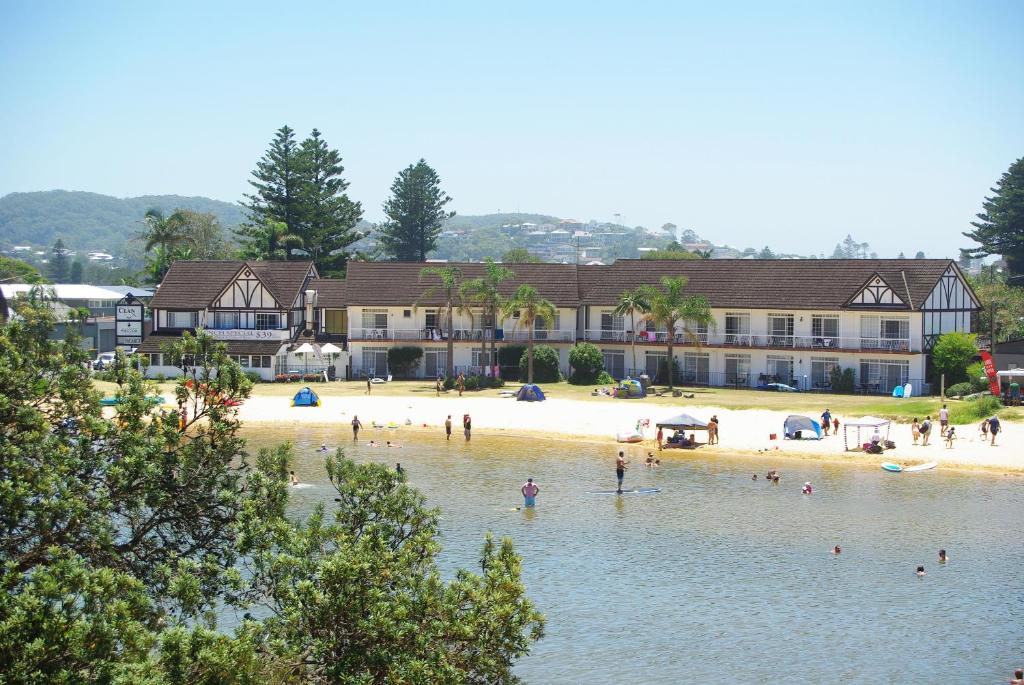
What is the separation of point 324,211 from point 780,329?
47.1 m

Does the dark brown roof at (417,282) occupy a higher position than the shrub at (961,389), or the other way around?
the dark brown roof at (417,282)

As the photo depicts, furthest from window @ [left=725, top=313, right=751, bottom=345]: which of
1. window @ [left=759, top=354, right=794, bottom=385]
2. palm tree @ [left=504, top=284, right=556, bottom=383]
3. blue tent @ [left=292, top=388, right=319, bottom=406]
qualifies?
blue tent @ [left=292, top=388, right=319, bottom=406]

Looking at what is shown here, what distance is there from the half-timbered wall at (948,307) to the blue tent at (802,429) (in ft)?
54.7

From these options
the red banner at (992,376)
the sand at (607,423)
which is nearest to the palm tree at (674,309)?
the sand at (607,423)

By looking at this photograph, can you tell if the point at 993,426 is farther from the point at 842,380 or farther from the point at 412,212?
the point at 412,212

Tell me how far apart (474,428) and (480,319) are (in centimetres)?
1818

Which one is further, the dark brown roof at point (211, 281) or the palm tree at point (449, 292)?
the dark brown roof at point (211, 281)

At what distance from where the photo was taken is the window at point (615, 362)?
7869 centimetres

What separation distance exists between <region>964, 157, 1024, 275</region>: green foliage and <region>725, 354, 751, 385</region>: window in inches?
2400

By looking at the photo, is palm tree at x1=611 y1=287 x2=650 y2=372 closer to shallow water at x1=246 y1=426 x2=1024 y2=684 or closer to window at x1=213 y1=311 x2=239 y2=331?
shallow water at x1=246 y1=426 x2=1024 y2=684

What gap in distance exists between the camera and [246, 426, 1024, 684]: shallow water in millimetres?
29547

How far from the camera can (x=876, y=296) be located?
71.7 meters

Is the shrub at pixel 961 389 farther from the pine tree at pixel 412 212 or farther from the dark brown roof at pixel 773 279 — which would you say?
the pine tree at pixel 412 212

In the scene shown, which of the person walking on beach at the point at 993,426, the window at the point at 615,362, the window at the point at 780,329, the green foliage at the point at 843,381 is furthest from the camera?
the window at the point at 615,362
